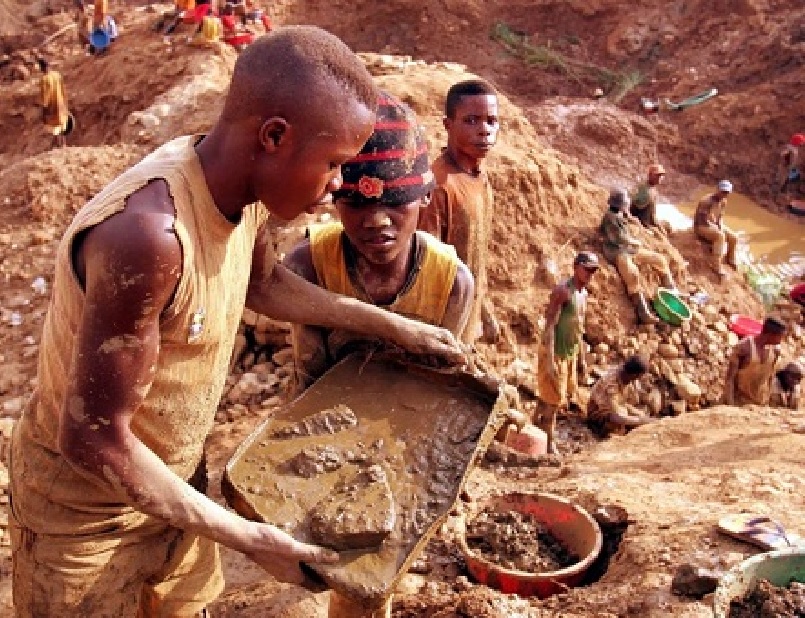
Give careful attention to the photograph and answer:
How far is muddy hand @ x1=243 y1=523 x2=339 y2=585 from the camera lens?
187 cm

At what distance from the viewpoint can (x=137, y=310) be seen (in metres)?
1.67

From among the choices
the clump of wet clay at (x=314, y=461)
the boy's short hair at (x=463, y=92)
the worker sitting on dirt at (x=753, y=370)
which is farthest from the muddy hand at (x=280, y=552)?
the worker sitting on dirt at (x=753, y=370)

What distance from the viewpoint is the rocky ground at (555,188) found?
3703mm

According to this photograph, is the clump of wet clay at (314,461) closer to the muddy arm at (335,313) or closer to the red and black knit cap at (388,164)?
the muddy arm at (335,313)

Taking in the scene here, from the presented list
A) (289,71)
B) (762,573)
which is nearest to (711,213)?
(762,573)

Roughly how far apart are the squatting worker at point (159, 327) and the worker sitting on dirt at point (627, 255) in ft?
20.7

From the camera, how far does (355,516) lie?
6.56 feet

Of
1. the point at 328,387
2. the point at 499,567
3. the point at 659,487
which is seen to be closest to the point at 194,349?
the point at 328,387

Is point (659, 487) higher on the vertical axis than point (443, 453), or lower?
lower

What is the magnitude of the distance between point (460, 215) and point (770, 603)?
241cm

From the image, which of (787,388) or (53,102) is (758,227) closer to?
(787,388)

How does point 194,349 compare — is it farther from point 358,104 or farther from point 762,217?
point 762,217

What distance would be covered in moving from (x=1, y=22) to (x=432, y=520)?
54.0 feet

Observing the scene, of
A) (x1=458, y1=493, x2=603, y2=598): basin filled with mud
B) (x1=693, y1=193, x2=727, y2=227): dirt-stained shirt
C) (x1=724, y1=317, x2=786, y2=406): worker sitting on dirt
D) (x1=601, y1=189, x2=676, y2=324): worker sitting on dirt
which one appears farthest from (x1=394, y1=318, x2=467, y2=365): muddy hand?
(x1=693, y1=193, x2=727, y2=227): dirt-stained shirt
